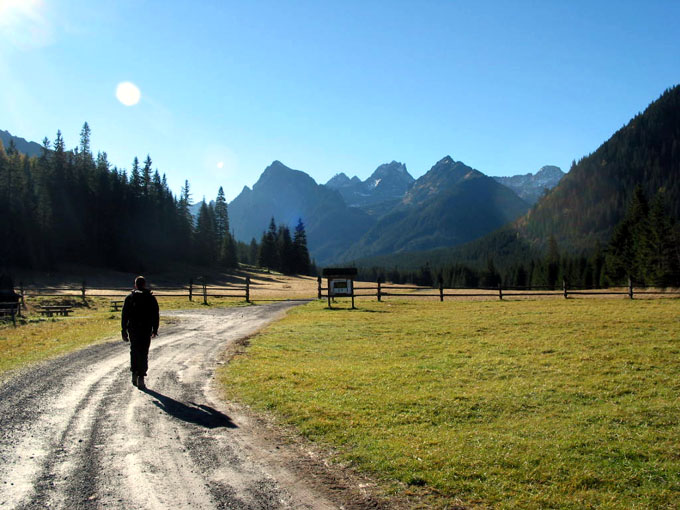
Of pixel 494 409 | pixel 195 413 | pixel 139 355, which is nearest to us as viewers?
pixel 195 413

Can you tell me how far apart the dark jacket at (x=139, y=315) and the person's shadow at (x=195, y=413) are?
201 cm

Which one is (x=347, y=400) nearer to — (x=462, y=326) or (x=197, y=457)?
(x=197, y=457)

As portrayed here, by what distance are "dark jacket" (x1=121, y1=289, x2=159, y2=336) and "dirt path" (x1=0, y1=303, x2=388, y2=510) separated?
1345 mm

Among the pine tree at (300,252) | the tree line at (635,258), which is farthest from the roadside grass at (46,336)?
the pine tree at (300,252)

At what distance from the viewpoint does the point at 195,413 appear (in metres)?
8.00

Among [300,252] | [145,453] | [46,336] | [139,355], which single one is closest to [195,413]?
[145,453]

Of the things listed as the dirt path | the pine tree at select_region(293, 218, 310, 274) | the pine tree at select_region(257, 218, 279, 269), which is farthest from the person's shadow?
the pine tree at select_region(257, 218, 279, 269)

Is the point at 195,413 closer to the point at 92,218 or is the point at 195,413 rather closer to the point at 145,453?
the point at 145,453

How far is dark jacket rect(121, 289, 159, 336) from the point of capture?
33.9 ft

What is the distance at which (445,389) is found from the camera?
9688mm

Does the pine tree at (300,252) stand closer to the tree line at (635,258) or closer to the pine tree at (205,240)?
the pine tree at (205,240)

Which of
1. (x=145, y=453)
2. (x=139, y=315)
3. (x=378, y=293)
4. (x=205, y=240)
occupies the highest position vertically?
(x=205, y=240)

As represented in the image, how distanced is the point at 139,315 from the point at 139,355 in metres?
1.02

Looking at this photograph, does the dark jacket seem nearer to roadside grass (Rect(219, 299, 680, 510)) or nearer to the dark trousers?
the dark trousers
